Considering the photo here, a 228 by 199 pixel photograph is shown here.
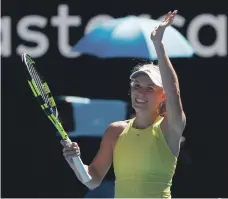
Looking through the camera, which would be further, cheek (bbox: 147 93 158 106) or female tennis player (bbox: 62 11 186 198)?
cheek (bbox: 147 93 158 106)

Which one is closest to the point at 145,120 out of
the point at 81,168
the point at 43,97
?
the point at 81,168

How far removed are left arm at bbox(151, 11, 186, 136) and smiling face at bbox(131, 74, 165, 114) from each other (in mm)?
127

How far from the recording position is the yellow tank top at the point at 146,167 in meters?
3.14

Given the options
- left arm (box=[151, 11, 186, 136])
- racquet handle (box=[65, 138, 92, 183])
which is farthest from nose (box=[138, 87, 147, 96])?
racquet handle (box=[65, 138, 92, 183])

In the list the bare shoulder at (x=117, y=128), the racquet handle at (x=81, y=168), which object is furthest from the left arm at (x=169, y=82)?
the racquet handle at (x=81, y=168)

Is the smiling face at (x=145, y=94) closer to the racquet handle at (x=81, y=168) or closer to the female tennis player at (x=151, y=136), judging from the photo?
the female tennis player at (x=151, y=136)

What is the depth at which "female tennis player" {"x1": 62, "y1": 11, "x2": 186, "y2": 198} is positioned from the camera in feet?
10.2

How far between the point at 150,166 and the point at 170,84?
33 centimetres

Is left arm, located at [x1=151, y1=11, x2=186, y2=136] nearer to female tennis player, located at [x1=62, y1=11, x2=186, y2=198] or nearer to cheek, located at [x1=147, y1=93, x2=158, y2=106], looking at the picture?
female tennis player, located at [x1=62, y1=11, x2=186, y2=198]

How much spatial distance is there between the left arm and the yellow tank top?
95 mm

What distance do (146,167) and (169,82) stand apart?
0.34 metres

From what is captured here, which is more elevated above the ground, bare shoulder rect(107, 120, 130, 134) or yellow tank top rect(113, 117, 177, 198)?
bare shoulder rect(107, 120, 130, 134)

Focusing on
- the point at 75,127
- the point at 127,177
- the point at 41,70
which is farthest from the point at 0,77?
the point at 127,177

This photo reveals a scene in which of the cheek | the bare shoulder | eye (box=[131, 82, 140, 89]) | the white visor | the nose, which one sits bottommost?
the bare shoulder
